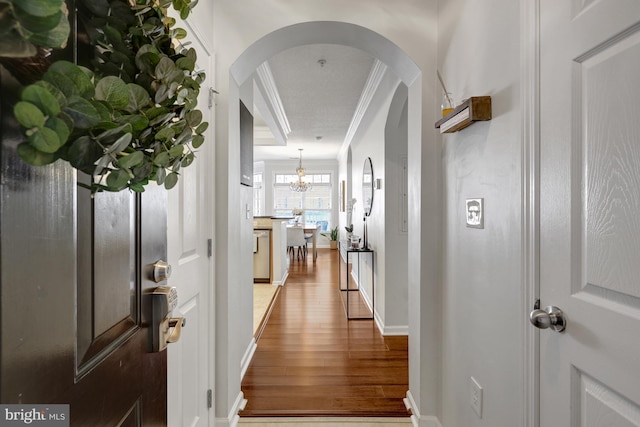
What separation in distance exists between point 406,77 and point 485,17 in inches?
27.2

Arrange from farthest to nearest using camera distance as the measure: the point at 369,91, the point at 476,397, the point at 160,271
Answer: the point at 369,91, the point at 476,397, the point at 160,271

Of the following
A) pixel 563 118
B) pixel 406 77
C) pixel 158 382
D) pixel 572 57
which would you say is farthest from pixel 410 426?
pixel 406 77

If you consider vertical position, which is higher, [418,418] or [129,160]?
[129,160]

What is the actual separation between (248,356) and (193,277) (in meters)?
1.44

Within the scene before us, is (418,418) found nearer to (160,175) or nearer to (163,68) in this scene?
(160,175)

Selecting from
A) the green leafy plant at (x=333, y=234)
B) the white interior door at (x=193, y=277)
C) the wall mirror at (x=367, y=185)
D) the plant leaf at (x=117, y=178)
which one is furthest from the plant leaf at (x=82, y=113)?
the green leafy plant at (x=333, y=234)

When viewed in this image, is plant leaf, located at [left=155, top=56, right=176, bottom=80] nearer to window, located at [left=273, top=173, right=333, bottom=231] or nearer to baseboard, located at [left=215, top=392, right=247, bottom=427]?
baseboard, located at [left=215, top=392, right=247, bottom=427]

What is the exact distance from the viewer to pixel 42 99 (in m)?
0.38

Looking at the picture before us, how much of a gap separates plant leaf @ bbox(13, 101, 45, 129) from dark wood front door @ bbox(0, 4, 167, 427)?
1.9 inches

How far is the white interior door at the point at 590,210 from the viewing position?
733 mm

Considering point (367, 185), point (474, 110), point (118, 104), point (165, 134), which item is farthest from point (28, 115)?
point (367, 185)

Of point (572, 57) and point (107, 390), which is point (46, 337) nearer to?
point (107, 390)

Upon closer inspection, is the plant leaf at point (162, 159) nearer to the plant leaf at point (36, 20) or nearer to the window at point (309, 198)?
the plant leaf at point (36, 20)

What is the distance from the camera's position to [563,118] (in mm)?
908
